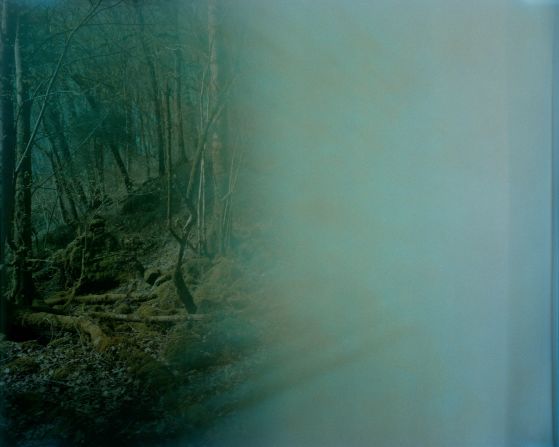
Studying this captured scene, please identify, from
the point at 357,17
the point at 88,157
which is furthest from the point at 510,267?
the point at 88,157

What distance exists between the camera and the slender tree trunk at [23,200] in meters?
2.00

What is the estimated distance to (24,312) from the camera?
1.99 metres

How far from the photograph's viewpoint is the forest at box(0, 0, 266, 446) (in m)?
1.98

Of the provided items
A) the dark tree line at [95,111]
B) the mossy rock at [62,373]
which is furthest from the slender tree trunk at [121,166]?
the mossy rock at [62,373]

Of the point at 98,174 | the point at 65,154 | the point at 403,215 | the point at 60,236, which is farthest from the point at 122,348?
the point at 403,215

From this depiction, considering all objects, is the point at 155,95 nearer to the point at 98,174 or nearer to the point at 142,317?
the point at 98,174

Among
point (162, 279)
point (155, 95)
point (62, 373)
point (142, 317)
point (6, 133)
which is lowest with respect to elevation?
point (62, 373)

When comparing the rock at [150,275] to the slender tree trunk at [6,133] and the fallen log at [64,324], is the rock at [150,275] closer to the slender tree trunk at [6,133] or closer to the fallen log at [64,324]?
the fallen log at [64,324]

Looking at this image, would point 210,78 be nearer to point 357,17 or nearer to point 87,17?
point 87,17

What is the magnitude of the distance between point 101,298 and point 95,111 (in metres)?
0.81

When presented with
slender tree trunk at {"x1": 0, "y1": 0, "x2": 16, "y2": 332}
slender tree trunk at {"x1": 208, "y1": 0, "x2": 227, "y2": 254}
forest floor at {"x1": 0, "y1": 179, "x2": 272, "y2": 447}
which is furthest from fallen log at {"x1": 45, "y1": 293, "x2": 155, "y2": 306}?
slender tree trunk at {"x1": 208, "y1": 0, "x2": 227, "y2": 254}

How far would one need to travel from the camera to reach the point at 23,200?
2018 millimetres

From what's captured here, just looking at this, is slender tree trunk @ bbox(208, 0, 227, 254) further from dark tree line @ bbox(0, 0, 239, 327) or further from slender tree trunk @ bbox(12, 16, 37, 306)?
slender tree trunk @ bbox(12, 16, 37, 306)

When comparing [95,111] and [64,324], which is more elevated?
[95,111]
